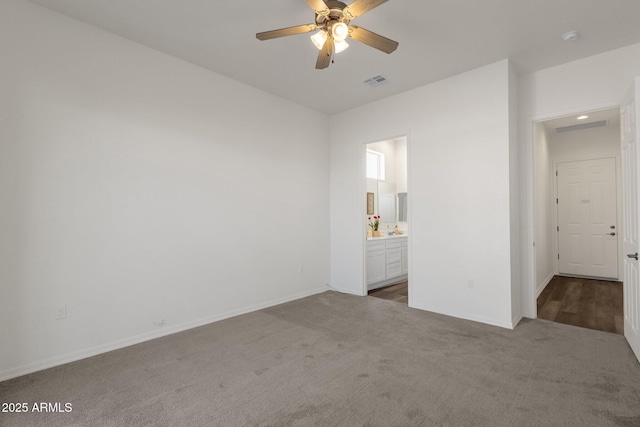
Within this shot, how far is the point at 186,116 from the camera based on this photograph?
357cm

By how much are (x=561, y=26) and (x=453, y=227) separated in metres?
2.24

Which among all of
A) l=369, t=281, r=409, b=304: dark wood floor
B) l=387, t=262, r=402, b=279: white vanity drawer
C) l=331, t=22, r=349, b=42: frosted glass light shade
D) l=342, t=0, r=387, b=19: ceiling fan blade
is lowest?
l=369, t=281, r=409, b=304: dark wood floor

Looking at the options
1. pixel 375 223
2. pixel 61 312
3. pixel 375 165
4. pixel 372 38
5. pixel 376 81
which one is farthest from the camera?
pixel 375 165

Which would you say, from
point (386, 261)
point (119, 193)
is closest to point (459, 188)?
point (386, 261)

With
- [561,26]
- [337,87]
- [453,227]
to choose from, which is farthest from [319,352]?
[561,26]

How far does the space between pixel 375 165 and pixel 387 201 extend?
0.82 metres

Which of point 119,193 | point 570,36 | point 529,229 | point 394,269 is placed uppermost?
point 570,36

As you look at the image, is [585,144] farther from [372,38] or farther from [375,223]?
[372,38]

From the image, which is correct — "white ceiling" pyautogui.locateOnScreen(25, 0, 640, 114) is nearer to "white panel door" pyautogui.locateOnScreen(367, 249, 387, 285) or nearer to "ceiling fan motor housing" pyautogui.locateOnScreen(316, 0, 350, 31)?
"ceiling fan motor housing" pyautogui.locateOnScreen(316, 0, 350, 31)

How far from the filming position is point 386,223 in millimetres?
6684

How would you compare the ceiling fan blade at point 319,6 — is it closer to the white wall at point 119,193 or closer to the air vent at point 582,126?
the white wall at point 119,193

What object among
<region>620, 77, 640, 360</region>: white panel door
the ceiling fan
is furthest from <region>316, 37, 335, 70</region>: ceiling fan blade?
<region>620, 77, 640, 360</region>: white panel door

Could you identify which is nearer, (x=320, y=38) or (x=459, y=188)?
(x=320, y=38)

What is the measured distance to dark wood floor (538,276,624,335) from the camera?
3.63 meters
